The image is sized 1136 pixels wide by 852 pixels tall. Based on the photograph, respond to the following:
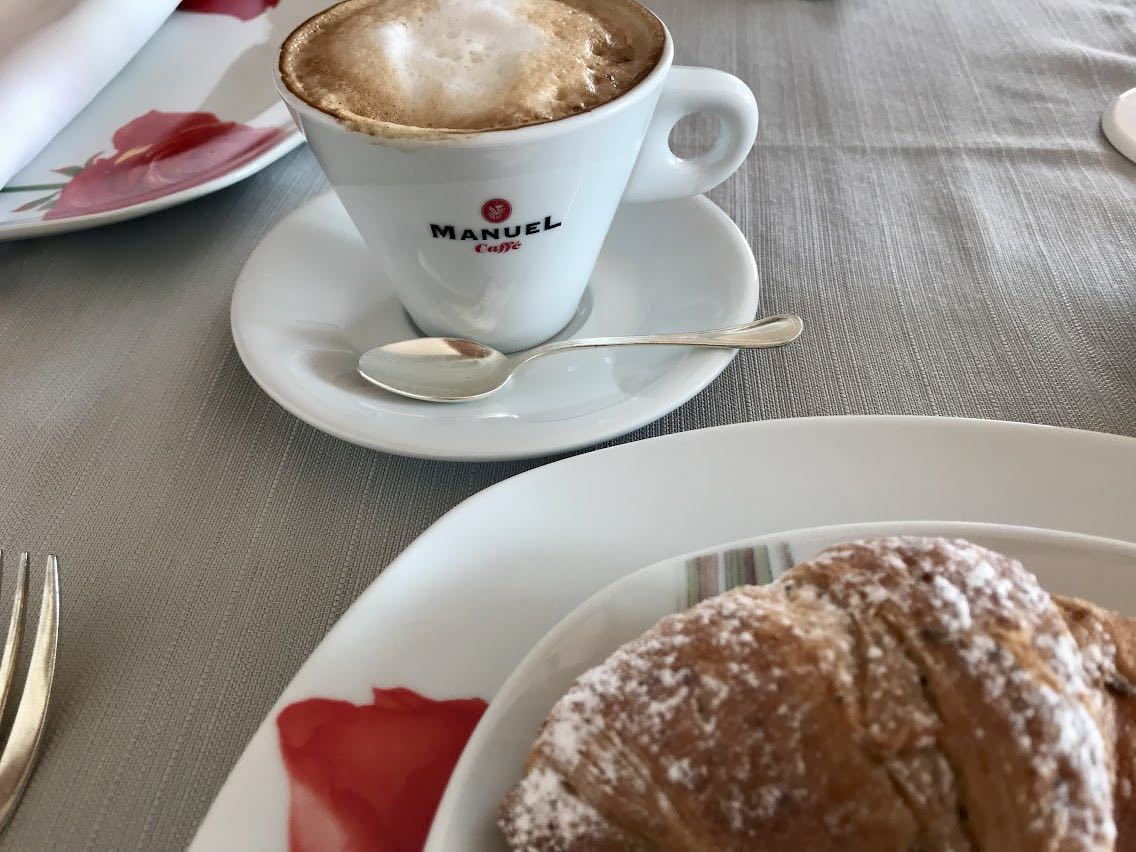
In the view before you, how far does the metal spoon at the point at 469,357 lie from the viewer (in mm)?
599

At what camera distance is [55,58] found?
0.87 m

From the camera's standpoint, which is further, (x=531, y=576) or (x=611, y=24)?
(x=611, y=24)

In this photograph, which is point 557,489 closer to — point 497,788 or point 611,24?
point 497,788

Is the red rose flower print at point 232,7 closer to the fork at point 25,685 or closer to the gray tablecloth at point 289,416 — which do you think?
the gray tablecloth at point 289,416

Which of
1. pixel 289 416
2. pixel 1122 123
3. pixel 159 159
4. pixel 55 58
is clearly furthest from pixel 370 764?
pixel 1122 123

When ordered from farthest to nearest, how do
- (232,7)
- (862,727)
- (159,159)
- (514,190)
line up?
(232,7) → (159,159) → (514,190) → (862,727)

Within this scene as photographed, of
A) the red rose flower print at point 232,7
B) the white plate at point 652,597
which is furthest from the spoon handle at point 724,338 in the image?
the red rose flower print at point 232,7

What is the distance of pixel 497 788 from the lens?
0.35m

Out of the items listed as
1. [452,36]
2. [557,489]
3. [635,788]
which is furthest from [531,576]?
[452,36]

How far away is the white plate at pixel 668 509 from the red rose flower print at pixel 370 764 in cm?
1

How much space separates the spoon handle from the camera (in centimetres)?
61

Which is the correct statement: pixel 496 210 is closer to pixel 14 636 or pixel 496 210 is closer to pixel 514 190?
pixel 514 190

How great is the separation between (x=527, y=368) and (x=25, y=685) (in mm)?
377

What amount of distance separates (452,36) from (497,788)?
0.51 metres
